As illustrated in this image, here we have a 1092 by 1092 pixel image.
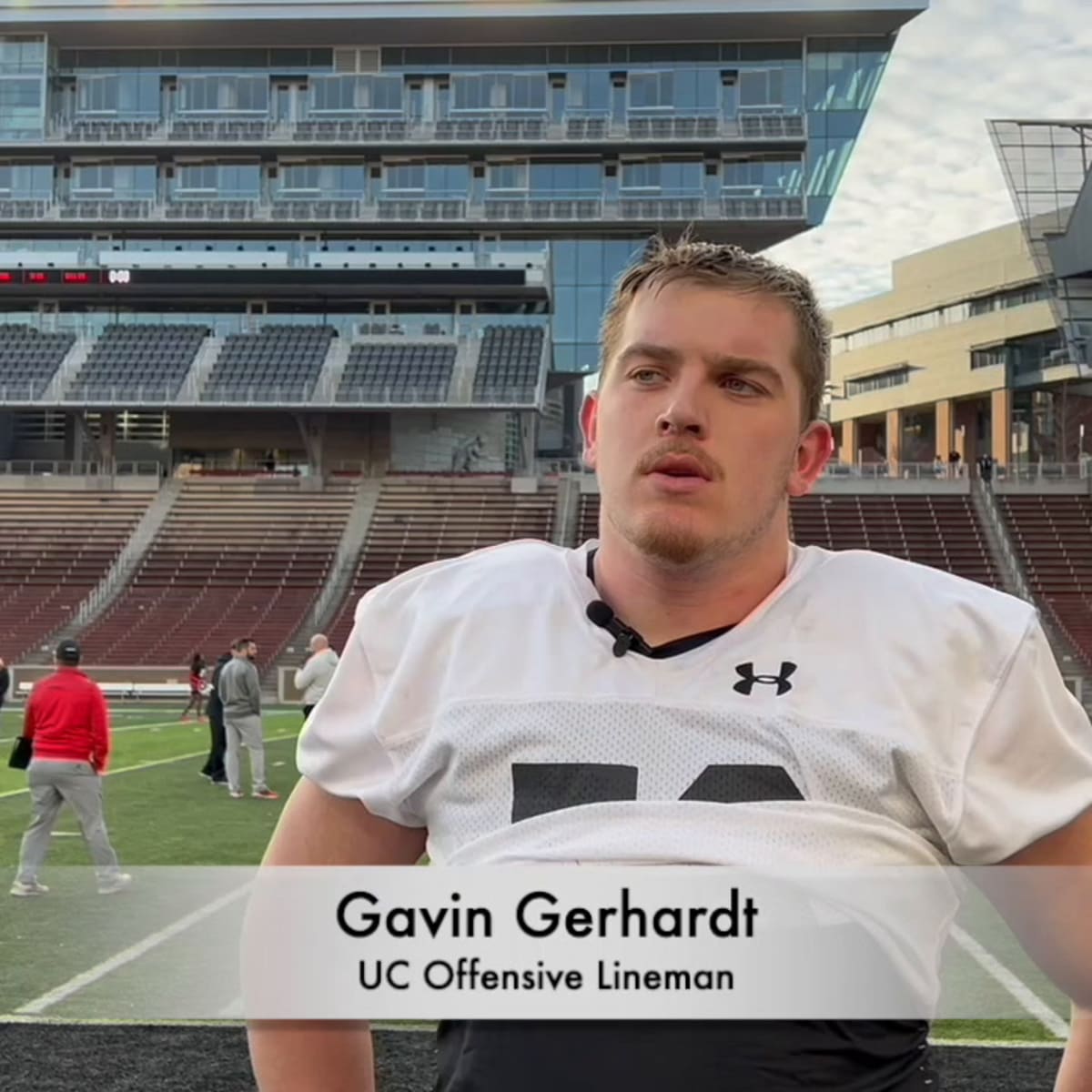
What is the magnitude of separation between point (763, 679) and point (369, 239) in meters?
37.9

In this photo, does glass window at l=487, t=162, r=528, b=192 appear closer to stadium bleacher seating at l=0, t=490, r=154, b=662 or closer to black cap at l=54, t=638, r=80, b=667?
stadium bleacher seating at l=0, t=490, r=154, b=662

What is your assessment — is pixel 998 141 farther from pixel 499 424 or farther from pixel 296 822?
pixel 296 822

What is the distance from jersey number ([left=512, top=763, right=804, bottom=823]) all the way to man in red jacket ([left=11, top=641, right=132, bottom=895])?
18.8ft

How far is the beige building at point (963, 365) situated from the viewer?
4500 cm

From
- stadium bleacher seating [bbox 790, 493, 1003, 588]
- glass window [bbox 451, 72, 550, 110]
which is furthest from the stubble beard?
glass window [bbox 451, 72, 550, 110]

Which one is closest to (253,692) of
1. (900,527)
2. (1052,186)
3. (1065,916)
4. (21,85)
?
(1065,916)

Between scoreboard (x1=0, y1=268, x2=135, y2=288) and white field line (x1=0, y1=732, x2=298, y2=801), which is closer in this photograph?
white field line (x1=0, y1=732, x2=298, y2=801)

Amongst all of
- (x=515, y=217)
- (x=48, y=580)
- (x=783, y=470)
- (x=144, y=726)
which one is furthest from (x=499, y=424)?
(x=783, y=470)

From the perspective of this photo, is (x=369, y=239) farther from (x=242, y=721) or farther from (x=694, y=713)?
(x=694, y=713)

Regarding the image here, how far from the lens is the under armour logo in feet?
4.45

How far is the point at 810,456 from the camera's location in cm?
154

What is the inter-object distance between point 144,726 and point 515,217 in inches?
969

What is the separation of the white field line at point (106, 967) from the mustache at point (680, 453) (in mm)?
3257

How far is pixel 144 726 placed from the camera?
1661cm
